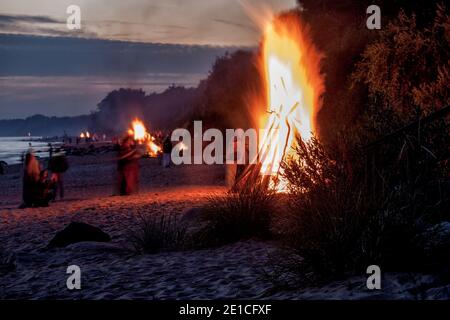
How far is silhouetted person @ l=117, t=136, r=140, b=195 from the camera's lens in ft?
62.5

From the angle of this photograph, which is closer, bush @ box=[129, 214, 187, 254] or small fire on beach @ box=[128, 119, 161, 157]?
bush @ box=[129, 214, 187, 254]

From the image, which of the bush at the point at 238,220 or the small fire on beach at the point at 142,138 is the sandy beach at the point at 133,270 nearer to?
the bush at the point at 238,220

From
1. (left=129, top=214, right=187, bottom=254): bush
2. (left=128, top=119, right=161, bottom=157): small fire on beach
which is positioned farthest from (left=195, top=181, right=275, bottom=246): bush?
(left=128, top=119, right=161, bottom=157): small fire on beach

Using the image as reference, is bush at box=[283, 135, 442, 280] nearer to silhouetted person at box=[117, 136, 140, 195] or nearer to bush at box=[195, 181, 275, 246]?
bush at box=[195, 181, 275, 246]

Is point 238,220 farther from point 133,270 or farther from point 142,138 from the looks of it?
point 142,138

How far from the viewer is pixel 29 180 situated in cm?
1725

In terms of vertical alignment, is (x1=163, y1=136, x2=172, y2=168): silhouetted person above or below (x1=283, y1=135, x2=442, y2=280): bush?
above

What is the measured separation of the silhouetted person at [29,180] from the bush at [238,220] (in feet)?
29.0

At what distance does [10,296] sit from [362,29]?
49.1 feet

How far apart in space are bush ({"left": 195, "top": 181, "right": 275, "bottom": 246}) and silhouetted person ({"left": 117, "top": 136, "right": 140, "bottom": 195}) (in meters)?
9.70

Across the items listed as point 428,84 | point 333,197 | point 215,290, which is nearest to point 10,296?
point 215,290

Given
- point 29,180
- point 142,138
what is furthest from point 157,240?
point 142,138
